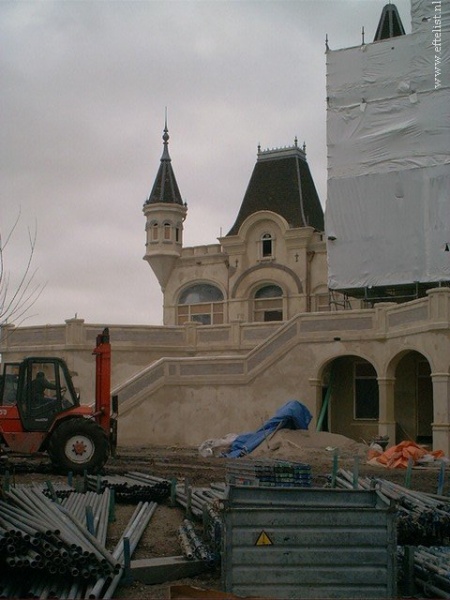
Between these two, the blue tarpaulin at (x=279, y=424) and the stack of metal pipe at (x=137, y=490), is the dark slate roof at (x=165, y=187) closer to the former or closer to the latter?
the blue tarpaulin at (x=279, y=424)

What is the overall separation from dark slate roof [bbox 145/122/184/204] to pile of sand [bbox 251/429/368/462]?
20.7 meters

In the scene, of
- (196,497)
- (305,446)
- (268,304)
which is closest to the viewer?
(196,497)

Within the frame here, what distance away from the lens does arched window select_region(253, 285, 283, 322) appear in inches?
1613

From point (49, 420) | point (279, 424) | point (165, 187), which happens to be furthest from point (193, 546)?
point (165, 187)

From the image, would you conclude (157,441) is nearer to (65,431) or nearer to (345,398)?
(345,398)

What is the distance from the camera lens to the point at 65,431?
1800 centimetres

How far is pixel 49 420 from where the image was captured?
1828cm

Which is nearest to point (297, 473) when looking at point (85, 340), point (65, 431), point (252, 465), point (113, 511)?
point (252, 465)

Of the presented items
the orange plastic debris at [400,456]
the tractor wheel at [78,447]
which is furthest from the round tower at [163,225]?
the tractor wheel at [78,447]

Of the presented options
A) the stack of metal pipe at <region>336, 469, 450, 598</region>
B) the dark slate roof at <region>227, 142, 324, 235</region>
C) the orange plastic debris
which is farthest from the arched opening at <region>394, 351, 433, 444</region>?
the stack of metal pipe at <region>336, 469, 450, 598</region>

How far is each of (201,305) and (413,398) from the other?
1554 centimetres

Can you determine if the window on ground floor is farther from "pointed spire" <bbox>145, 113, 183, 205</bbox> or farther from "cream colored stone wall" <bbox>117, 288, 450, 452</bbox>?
"pointed spire" <bbox>145, 113, 183, 205</bbox>

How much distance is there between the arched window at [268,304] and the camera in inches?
1613

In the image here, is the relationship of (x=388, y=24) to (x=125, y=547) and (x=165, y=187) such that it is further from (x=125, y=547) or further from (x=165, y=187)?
(x=125, y=547)
